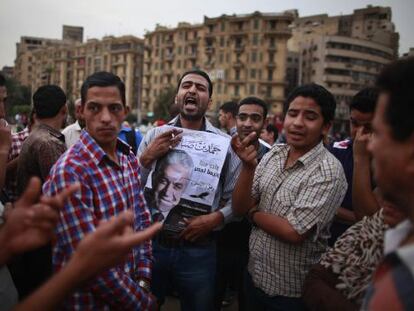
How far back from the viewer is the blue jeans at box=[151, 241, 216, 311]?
275 centimetres

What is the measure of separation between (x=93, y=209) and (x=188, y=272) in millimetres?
1173

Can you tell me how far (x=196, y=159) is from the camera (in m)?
2.76

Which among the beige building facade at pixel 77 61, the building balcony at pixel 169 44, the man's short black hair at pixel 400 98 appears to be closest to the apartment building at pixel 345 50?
the building balcony at pixel 169 44

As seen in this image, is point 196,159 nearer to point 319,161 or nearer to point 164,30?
point 319,161

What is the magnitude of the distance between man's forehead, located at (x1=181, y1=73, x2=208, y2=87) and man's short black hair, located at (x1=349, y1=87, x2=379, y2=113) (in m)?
1.35

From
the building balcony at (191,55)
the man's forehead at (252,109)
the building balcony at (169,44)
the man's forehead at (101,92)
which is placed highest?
the building balcony at (169,44)

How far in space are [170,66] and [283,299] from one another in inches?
2724

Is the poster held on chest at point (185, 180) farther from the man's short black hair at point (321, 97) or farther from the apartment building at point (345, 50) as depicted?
the apartment building at point (345, 50)

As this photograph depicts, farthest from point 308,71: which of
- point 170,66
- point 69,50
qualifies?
point 69,50

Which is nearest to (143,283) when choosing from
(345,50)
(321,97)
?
(321,97)

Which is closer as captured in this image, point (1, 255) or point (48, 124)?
point (1, 255)

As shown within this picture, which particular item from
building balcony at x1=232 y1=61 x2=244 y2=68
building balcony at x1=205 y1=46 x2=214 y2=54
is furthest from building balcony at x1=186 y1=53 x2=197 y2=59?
building balcony at x1=232 y1=61 x2=244 y2=68

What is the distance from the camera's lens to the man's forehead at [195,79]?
A: 321cm

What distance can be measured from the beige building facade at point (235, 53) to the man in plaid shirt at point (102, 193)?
58320 mm
